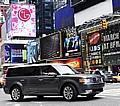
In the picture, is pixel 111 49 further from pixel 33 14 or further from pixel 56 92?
pixel 33 14

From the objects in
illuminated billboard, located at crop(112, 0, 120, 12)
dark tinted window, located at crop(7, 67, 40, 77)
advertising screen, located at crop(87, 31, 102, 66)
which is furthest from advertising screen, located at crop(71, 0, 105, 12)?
dark tinted window, located at crop(7, 67, 40, 77)

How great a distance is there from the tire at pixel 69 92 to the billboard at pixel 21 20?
97.3 metres

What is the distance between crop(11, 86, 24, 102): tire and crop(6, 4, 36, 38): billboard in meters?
95.2

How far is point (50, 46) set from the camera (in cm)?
7831

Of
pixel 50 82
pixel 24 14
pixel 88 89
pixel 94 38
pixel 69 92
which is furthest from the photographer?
pixel 24 14

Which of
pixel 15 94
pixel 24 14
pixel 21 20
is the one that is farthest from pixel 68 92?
pixel 24 14

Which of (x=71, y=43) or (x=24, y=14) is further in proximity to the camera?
(x=24, y=14)

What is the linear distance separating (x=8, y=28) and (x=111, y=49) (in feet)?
226

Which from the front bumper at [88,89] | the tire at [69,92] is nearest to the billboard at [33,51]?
the tire at [69,92]

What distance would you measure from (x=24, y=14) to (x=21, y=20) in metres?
2.05

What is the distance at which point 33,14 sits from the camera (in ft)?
381

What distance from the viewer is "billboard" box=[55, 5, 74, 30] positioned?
98.3 meters

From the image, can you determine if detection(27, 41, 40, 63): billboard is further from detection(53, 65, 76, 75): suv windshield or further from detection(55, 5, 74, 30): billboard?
detection(53, 65, 76, 75): suv windshield

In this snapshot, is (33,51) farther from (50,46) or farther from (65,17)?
(65,17)
